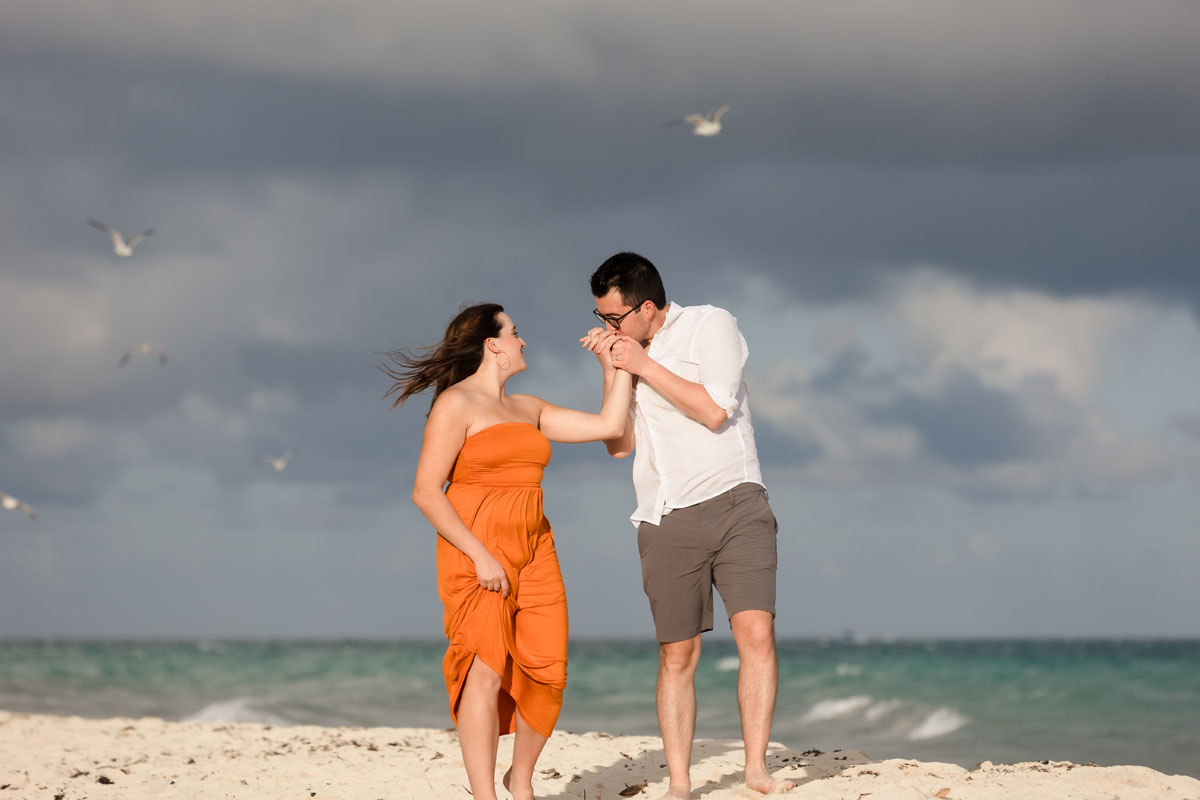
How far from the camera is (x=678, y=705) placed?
201 inches

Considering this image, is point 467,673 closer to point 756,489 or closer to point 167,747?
point 756,489

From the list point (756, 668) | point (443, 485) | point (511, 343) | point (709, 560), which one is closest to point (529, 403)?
point (511, 343)

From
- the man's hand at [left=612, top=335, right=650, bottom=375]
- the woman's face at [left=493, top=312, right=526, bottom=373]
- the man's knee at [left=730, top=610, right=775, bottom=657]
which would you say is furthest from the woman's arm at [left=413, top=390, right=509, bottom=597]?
the man's knee at [left=730, top=610, right=775, bottom=657]

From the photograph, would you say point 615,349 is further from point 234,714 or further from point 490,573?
point 234,714

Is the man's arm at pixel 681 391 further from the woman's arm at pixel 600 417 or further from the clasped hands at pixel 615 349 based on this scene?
the woman's arm at pixel 600 417

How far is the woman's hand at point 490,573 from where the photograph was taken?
4.73 metres

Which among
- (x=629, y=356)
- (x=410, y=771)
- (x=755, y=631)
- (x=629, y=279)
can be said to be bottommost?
(x=410, y=771)

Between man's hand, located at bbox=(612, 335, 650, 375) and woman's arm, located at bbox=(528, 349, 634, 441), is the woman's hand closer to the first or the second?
woman's arm, located at bbox=(528, 349, 634, 441)

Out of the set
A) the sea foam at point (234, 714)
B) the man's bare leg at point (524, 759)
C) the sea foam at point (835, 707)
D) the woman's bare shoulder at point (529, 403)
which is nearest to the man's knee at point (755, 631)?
the man's bare leg at point (524, 759)

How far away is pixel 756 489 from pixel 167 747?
20.2 ft

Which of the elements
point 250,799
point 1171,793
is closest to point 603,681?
point 250,799

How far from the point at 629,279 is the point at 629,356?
384 mm

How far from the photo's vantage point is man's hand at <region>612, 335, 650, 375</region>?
5047 mm

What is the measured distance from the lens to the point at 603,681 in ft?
72.7
